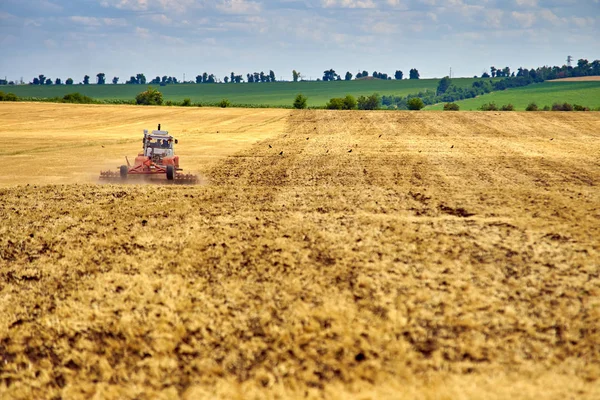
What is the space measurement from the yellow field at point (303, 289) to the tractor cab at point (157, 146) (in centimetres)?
302

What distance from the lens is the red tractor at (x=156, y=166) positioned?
21.3 meters

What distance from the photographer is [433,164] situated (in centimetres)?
2566

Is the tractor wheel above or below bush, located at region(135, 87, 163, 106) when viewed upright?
below

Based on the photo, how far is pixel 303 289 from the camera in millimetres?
9531

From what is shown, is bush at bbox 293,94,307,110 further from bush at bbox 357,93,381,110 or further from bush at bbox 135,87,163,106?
bush at bbox 135,87,163,106

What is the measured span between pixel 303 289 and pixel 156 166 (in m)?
13.4

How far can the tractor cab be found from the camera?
2280 centimetres

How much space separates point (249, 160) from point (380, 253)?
693 inches

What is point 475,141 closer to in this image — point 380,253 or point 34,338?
point 380,253

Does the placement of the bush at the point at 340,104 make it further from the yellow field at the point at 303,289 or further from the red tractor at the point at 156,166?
the yellow field at the point at 303,289

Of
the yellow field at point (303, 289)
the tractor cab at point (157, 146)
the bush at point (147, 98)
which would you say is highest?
the bush at point (147, 98)

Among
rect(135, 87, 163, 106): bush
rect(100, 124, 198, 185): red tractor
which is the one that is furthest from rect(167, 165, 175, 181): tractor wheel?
rect(135, 87, 163, 106): bush

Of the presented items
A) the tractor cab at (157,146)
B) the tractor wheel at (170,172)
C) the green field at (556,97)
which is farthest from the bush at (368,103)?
the tractor wheel at (170,172)

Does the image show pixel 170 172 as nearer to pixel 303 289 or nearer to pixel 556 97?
pixel 303 289
